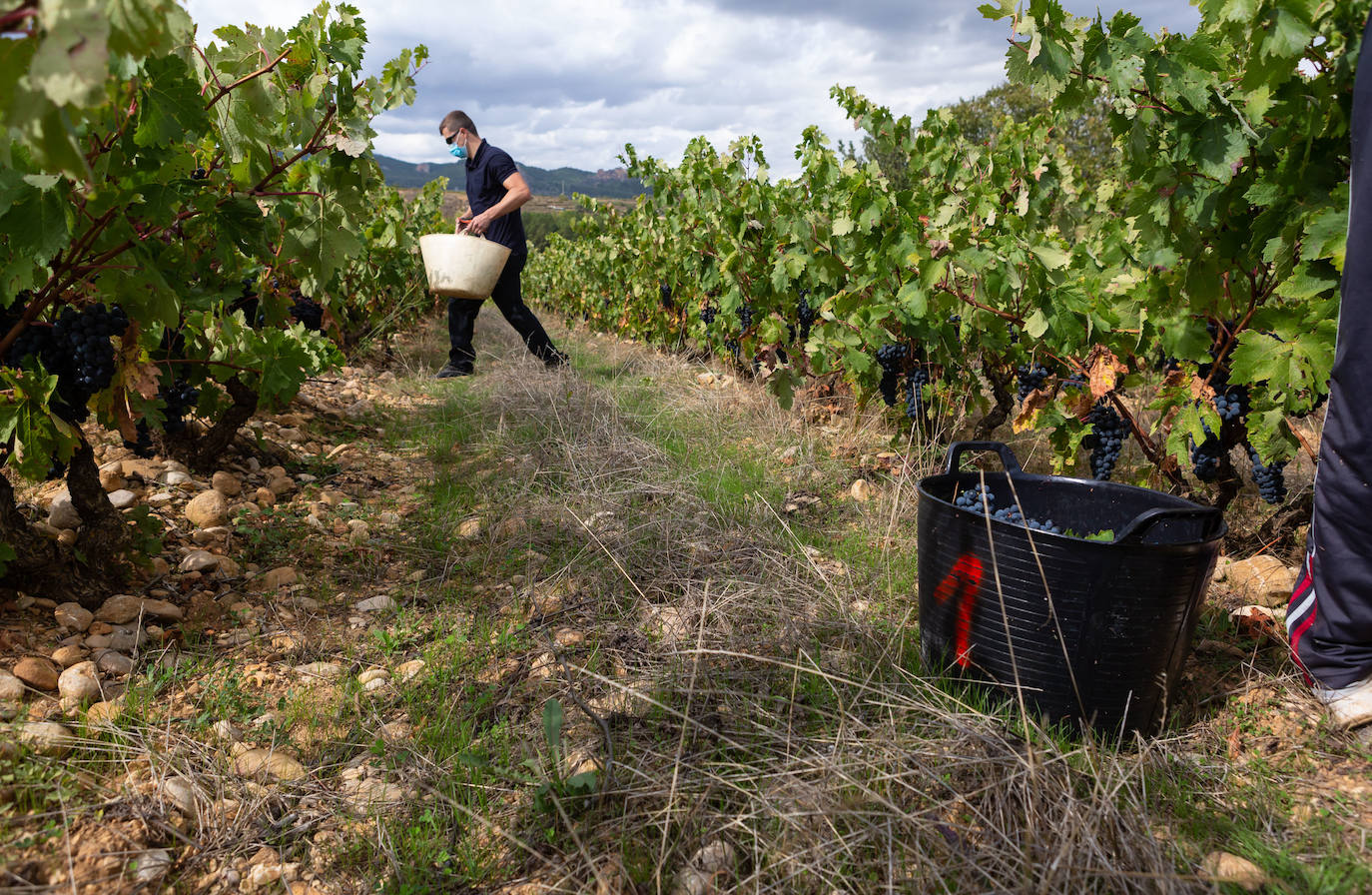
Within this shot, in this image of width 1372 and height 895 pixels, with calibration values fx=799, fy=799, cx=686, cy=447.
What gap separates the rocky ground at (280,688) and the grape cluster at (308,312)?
5.61ft

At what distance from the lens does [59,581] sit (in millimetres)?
2084

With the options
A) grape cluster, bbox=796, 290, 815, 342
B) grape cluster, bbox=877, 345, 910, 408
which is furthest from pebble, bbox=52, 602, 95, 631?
grape cluster, bbox=796, 290, 815, 342

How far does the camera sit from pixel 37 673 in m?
1.71

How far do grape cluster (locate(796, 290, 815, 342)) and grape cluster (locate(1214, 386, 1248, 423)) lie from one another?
227 centimetres

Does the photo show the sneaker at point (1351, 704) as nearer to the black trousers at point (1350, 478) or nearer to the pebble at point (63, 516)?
the black trousers at point (1350, 478)

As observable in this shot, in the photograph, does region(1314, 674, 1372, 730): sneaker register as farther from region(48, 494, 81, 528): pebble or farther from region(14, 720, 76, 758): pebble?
region(48, 494, 81, 528): pebble

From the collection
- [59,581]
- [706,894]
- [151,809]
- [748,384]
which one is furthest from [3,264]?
[748,384]

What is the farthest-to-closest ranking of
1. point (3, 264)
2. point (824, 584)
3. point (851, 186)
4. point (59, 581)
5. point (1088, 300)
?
point (851, 186) < point (1088, 300) < point (824, 584) < point (59, 581) < point (3, 264)

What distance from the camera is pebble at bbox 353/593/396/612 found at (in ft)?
7.59

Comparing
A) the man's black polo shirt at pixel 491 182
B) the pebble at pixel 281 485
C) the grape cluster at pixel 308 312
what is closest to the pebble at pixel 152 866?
the pebble at pixel 281 485

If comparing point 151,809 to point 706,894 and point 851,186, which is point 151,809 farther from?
point 851,186

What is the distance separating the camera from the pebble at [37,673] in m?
1.69

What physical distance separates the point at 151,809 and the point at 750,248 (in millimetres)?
3985

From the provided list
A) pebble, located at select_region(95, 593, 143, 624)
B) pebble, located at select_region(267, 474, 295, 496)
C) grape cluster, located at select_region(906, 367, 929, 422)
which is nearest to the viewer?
pebble, located at select_region(95, 593, 143, 624)
